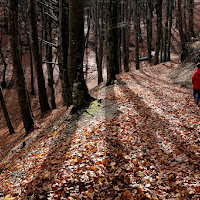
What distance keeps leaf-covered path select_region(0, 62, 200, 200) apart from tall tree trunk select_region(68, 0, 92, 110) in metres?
0.65

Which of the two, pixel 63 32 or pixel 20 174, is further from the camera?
pixel 63 32

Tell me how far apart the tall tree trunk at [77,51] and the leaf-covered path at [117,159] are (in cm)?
65

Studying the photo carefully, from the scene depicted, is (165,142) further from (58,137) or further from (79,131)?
(58,137)

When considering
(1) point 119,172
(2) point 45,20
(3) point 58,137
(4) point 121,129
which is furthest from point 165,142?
(2) point 45,20

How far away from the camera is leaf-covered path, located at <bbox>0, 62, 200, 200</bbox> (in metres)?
3.38

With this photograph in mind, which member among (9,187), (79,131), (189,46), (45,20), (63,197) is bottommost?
(9,187)

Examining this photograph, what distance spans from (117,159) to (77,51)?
418 cm

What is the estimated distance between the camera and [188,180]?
3.58 m

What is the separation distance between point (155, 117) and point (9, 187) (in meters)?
5.21

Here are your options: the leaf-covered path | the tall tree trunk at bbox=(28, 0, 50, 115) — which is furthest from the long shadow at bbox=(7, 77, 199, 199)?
the tall tree trunk at bbox=(28, 0, 50, 115)

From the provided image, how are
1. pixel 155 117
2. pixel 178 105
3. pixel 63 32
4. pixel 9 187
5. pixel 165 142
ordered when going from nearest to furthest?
pixel 9 187 < pixel 165 142 < pixel 155 117 < pixel 178 105 < pixel 63 32

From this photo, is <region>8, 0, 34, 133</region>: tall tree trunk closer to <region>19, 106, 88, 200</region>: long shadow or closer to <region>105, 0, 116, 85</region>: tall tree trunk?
<region>19, 106, 88, 200</region>: long shadow

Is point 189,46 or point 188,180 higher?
point 189,46

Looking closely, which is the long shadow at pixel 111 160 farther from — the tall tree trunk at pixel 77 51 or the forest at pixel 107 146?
the tall tree trunk at pixel 77 51
